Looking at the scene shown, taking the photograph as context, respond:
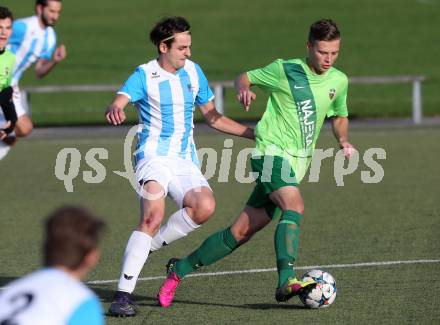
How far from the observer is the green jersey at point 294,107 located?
7.59 meters

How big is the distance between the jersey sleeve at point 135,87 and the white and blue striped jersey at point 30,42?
7645mm

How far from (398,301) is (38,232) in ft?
14.0

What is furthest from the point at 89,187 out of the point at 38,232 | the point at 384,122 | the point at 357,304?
the point at 384,122

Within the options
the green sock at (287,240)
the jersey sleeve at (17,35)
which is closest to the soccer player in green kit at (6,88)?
the jersey sleeve at (17,35)

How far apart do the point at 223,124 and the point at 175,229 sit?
0.82 m

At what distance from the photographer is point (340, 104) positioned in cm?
786

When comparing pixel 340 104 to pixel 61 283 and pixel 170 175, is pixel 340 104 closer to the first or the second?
pixel 170 175

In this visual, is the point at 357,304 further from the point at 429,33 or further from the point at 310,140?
the point at 429,33

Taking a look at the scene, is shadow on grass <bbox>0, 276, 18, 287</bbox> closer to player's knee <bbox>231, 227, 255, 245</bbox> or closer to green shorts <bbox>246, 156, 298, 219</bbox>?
player's knee <bbox>231, 227, 255, 245</bbox>

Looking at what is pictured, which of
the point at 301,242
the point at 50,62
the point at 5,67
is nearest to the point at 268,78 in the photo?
the point at 301,242

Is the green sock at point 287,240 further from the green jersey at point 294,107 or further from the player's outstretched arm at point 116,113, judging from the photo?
the player's outstretched arm at point 116,113

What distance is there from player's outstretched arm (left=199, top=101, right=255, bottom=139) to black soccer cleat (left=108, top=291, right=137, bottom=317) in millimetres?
1368

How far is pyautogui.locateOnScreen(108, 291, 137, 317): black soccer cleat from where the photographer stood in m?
7.16

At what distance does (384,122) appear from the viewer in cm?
2206
